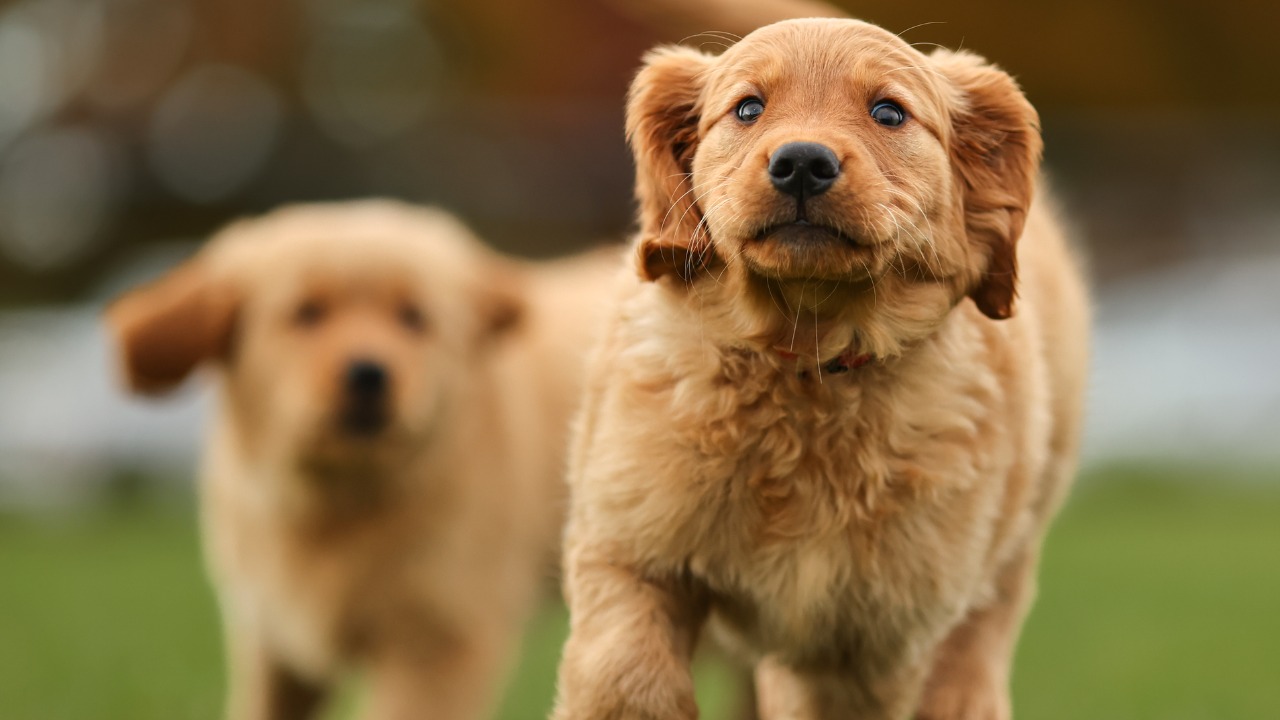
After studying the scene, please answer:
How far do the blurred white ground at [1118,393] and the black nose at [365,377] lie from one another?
10.3 metres

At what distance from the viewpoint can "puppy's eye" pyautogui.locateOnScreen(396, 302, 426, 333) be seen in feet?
20.8

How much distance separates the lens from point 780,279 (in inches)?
145

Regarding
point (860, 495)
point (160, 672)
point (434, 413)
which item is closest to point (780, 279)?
point (860, 495)

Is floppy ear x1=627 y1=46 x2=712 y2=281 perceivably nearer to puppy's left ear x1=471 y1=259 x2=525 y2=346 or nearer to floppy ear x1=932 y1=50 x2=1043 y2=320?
floppy ear x1=932 y1=50 x2=1043 y2=320

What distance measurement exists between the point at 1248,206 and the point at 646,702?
21.1m

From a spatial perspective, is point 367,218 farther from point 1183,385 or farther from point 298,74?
point 298,74

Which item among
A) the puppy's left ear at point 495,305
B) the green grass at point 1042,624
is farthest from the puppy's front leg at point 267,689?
the puppy's left ear at point 495,305

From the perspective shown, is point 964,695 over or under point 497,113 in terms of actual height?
over

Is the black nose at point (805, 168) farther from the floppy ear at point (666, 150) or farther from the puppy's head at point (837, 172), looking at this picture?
the floppy ear at point (666, 150)

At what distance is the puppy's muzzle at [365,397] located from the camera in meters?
5.95

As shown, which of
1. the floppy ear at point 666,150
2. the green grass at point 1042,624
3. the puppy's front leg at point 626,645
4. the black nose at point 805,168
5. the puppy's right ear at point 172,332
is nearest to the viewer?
the black nose at point 805,168

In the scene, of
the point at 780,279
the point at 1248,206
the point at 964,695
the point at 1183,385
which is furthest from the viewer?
the point at 1248,206

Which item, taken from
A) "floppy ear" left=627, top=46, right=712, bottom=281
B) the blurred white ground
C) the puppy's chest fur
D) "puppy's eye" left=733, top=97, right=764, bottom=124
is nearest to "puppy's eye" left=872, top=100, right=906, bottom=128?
"puppy's eye" left=733, top=97, right=764, bottom=124

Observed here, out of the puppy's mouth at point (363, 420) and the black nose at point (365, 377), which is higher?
the black nose at point (365, 377)
